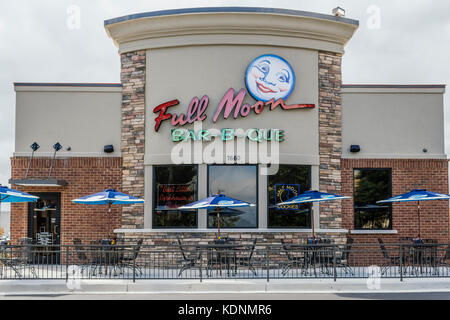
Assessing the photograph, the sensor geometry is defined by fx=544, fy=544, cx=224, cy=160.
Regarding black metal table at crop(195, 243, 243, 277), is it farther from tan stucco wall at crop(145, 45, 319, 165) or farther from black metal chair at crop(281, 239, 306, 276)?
tan stucco wall at crop(145, 45, 319, 165)

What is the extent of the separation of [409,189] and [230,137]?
649cm

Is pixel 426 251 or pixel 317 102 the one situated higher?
→ pixel 317 102

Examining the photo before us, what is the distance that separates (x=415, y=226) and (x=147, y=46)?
11033mm

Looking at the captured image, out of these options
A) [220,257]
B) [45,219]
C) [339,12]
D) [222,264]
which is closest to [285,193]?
[222,264]

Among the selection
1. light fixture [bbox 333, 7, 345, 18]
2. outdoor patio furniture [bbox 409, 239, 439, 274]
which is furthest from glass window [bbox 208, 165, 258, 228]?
light fixture [bbox 333, 7, 345, 18]

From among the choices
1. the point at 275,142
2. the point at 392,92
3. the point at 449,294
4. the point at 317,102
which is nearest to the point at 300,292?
the point at 449,294

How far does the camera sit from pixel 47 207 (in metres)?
18.6

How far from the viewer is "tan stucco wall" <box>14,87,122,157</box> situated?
61.4 ft

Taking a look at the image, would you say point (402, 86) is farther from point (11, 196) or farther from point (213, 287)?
point (11, 196)

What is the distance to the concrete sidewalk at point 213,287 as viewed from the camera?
535 inches

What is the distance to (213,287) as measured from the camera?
45.2 feet

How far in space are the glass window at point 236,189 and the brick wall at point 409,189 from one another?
3.24 metres

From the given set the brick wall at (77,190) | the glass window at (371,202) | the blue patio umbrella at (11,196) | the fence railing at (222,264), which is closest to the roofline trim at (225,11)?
the brick wall at (77,190)

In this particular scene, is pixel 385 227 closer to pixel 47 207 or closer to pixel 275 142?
pixel 275 142
